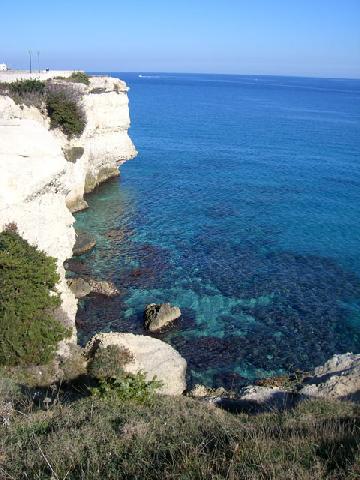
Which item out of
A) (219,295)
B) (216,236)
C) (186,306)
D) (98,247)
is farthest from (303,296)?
(98,247)

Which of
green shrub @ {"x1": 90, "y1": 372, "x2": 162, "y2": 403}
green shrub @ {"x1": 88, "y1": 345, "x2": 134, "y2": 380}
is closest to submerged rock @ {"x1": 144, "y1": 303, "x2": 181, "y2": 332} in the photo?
green shrub @ {"x1": 88, "y1": 345, "x2": 134, "y2": 380}

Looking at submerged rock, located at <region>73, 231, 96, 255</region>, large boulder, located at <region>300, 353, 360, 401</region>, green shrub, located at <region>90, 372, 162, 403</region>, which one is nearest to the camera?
green shrub, located at <region>90, 372, 162, 403</region>

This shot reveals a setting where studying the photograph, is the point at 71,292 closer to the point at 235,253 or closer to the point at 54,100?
the point at 235,253

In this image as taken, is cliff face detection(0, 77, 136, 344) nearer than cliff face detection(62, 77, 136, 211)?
Yes

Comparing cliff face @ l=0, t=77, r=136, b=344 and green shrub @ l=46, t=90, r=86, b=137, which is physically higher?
green shrub @ l=46, t=90, r=86, b=137

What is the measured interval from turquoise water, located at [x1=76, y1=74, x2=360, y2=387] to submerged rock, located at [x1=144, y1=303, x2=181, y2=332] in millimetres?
441

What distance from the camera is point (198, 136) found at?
Result: 2968 inches

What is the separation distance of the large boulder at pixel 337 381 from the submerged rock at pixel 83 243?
18.6m

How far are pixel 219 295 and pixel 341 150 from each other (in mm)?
48135

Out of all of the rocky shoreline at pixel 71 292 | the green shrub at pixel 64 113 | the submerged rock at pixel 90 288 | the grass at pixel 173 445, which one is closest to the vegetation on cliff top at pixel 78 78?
the green shrub at pixel 64 113

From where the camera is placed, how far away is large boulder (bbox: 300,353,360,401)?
53.2 ft

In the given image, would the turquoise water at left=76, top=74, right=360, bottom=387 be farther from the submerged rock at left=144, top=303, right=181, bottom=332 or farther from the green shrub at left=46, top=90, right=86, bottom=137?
the green shrub at left=46, top=90, right=86, bottom=137

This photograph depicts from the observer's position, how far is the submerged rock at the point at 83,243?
32000mm

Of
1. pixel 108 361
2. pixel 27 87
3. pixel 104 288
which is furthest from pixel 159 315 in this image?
pixel 27 87
